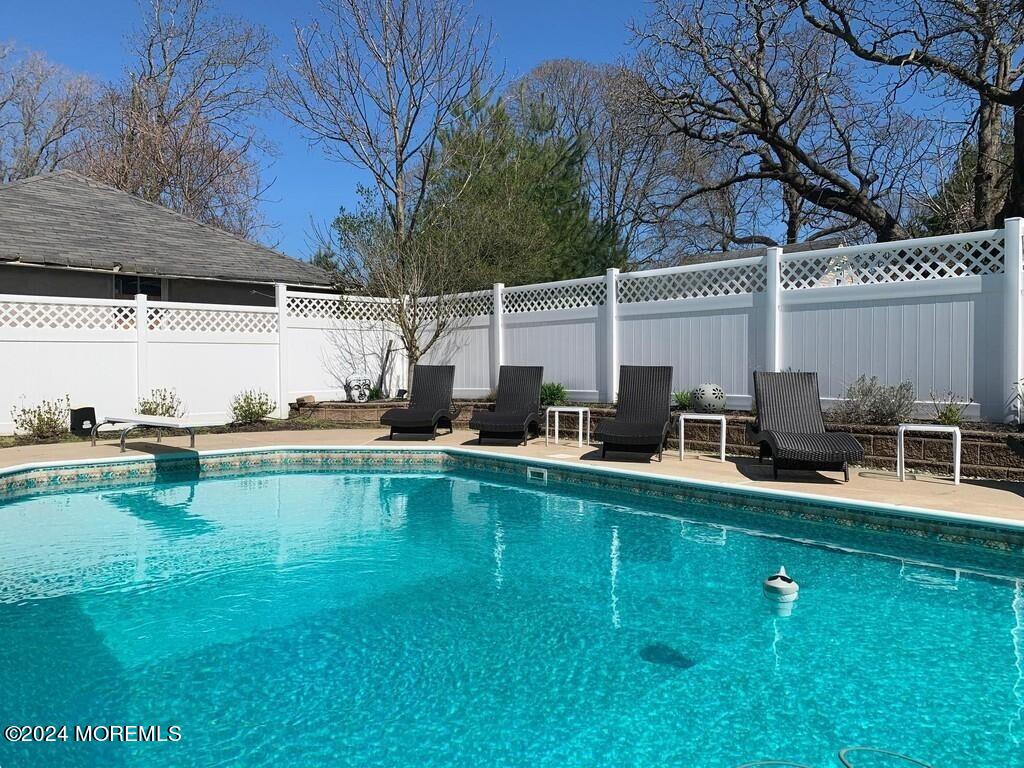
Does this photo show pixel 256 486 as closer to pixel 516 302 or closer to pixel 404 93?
pixel 516 302

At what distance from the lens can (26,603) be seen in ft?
14.8

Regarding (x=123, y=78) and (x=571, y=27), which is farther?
(x=123, y=78)

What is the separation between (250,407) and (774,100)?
1214 centimetres

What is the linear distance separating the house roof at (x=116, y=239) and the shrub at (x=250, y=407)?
9.96 ft

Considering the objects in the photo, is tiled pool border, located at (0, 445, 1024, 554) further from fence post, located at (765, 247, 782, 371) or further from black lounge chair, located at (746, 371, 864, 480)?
fence post, located at (765, 247, 782, 371)

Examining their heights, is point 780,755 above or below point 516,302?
below

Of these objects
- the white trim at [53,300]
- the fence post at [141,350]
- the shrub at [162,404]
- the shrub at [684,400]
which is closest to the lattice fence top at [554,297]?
the shrub at [684,400]

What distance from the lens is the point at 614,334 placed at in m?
10.9

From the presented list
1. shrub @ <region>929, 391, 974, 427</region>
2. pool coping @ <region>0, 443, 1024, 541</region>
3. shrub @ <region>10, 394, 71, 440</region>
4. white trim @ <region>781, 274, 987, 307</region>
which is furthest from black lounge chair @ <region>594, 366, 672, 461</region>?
shrub @ <region>10, 394, 71, 440</region>

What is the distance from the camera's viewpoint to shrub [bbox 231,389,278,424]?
12.5m

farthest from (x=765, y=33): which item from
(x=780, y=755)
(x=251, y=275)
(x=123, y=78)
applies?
(x=123, y=78)

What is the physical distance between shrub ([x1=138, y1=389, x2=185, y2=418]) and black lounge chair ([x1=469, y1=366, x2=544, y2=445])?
5.09 meters

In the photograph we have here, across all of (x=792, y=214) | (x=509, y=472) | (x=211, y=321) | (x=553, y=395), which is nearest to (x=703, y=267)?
(x=553, y=395)

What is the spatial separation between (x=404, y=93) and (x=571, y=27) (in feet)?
22.7
